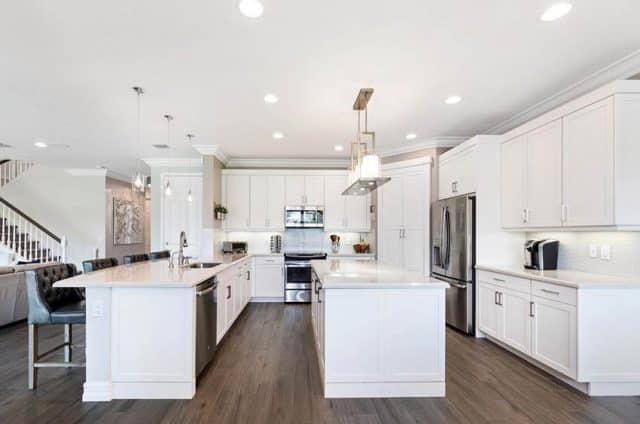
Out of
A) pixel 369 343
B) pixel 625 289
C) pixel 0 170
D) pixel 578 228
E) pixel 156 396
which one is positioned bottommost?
pixel 156 396

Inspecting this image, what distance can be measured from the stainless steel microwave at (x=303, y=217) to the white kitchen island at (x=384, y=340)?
3.60 meters

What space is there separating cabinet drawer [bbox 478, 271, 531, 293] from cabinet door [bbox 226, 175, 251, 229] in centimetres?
407

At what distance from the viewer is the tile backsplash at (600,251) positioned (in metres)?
2.79

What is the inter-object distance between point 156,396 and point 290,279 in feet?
10.8

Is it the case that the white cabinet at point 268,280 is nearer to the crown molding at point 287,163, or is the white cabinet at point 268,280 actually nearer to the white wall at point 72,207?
the crown molding at point 287,163

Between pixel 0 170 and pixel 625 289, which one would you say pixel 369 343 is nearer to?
pixel 625 289

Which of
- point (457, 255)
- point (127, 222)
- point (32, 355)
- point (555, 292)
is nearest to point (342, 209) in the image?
point (457, 255)

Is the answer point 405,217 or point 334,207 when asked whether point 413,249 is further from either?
point 334,207

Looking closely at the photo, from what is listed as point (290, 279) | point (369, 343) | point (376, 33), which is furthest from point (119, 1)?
point (290, 279)

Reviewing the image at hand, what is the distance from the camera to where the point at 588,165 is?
2.80m

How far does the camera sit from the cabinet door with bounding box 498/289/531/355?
10.3 ft

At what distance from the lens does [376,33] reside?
235 centimetres

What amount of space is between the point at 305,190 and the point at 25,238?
625 centimetres

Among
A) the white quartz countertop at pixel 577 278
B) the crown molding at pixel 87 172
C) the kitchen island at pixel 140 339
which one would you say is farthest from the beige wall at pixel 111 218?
the white quartz countertop at pixel 577 278
